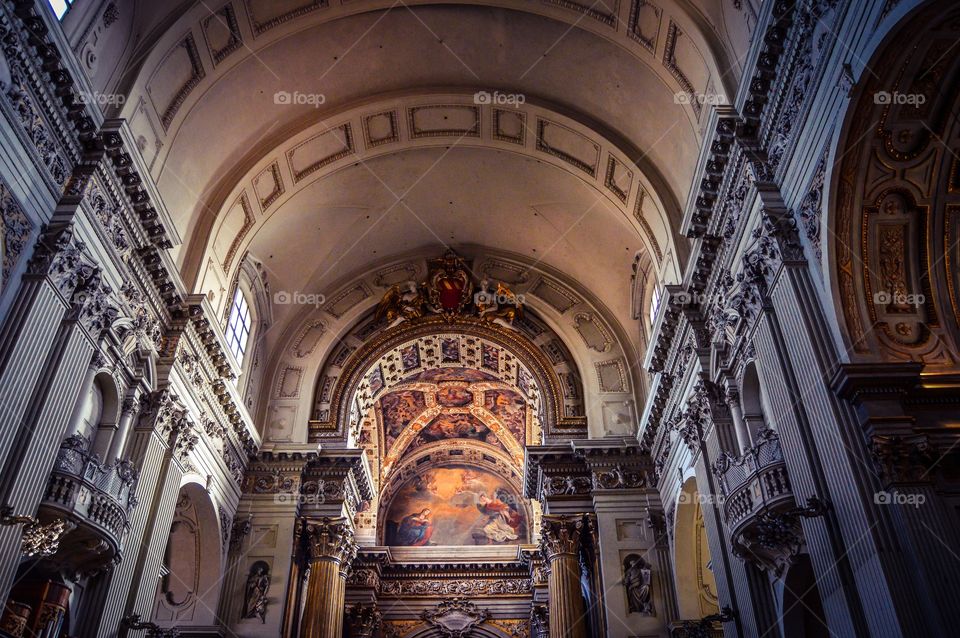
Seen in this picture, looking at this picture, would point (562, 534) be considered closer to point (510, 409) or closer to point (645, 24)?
point (510, 409)

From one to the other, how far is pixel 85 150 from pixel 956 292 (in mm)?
12552

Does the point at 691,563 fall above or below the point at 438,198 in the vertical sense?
below

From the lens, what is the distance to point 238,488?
19.0 metres

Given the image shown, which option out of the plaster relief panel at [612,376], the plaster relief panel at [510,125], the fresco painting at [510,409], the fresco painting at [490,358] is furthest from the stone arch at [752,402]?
the fresco painting at [510,409]

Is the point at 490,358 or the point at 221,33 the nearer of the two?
the point at 221,33

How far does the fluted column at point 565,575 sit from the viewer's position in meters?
18.1

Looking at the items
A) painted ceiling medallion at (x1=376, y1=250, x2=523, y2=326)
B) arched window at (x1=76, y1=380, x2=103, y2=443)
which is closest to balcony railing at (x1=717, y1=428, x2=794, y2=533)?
arched window at (x1=76, y1=380, x2=103, y2=443)

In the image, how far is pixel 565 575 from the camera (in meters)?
18.8

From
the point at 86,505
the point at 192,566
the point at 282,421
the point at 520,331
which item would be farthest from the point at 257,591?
the point at 520,331

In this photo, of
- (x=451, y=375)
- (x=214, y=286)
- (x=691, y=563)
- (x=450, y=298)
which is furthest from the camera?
(x=451, y=375)

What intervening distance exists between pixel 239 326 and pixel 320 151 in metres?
4.90

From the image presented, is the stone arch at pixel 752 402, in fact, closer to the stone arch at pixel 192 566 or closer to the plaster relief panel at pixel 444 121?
the plaster relief panel at pixel 444 121

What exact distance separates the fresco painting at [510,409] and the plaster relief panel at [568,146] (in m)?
11.9

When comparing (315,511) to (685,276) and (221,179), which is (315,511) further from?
(685,276)
